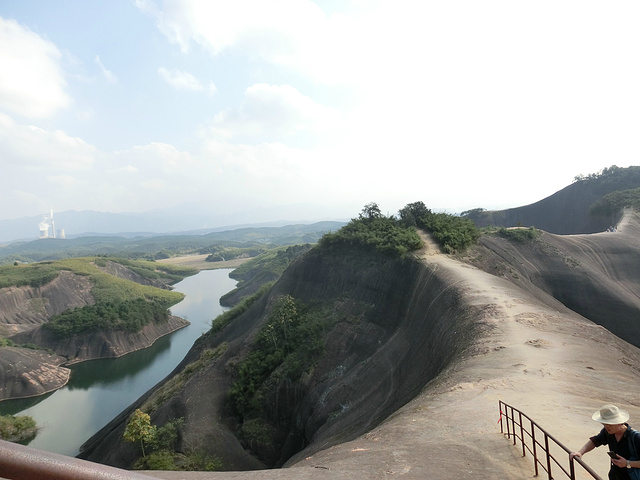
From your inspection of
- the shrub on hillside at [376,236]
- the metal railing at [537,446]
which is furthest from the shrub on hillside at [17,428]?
the metal railing at [537,446]

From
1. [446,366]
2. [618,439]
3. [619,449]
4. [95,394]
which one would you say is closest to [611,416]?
[618,439]

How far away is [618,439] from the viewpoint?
5.32 m

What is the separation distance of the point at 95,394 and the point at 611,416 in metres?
58.6

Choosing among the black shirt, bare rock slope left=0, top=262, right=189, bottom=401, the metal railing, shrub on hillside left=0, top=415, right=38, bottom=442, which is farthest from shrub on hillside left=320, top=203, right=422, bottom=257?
bare rock slope left=0, top=262, right=189, bottom=401

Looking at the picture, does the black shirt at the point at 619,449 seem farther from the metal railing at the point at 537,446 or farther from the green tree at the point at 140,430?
the green tree at the point at 140,430

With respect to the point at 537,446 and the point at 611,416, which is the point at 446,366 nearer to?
the point at 537,446

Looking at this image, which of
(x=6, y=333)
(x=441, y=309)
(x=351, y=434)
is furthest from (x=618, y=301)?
(x=6, y=333)

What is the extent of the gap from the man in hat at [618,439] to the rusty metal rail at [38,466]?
20.7 ft

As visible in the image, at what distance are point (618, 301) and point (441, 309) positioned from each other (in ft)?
66.8

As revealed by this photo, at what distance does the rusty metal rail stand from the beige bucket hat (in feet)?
20.7

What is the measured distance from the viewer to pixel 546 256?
35969 millimetres

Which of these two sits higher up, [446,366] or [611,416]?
[611,416]

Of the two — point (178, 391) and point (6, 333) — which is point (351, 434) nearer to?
point (178, 391)

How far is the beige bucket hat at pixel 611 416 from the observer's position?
16.7ft
